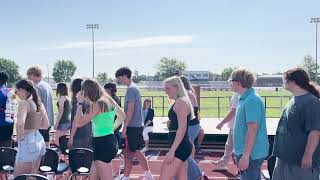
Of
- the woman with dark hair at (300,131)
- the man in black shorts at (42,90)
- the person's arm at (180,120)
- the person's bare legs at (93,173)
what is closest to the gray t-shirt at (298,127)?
the woman with dark hair at (300,131)

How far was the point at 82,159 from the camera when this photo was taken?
518 cm

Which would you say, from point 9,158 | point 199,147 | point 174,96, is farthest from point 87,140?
point 199,147

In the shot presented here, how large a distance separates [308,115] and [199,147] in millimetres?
6259

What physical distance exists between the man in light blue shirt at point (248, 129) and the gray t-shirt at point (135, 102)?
2.22m

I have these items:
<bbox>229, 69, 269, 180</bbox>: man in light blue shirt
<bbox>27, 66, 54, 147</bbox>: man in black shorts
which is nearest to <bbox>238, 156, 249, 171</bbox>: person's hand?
<bbox>229, 69, 269, 180</bbox>: man in light blue shirt

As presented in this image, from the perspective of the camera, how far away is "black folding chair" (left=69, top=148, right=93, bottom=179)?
5.12 m

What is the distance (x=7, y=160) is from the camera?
5.25m

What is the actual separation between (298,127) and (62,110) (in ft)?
14.8

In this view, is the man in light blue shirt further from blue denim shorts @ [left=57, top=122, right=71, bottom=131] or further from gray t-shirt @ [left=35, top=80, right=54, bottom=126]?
blue denim shorts @ [left=57, top=122, right=71, bottom=131]

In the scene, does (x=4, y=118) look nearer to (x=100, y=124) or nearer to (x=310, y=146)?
(x=100, y=124)

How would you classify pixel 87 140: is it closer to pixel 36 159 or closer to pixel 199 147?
pixel 36 159

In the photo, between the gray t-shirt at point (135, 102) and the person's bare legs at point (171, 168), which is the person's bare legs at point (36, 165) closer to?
the person's bare legs at point (171, 168)

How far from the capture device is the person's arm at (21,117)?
436 centimetres

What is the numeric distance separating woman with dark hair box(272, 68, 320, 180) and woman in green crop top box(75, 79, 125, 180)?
1996 mm
